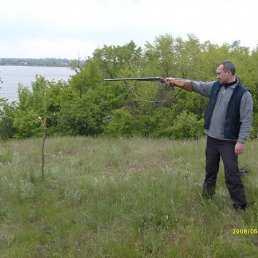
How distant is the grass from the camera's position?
425cm

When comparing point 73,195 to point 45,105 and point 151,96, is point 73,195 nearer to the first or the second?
point 151,96

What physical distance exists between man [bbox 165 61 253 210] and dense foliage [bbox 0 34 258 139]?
57.7 ft

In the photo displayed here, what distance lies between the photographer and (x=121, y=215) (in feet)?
16.8

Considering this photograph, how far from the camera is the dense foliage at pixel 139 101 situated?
2379cm

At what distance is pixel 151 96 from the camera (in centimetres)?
1981

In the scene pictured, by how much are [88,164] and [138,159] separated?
1.34 meters

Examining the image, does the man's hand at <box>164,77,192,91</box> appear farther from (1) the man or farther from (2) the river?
(2) the river

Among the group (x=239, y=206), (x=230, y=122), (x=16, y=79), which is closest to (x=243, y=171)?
(x=239, y=206)

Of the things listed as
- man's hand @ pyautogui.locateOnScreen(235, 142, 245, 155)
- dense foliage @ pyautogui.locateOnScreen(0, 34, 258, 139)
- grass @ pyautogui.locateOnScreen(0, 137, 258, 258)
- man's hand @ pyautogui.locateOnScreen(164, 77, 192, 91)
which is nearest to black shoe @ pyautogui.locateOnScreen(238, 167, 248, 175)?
grass @ pyautogui.locateOnScreen(0, 137, 258, 258)

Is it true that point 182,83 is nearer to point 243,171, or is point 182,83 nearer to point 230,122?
point 230,122

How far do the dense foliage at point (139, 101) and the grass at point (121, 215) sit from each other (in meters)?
16.2
